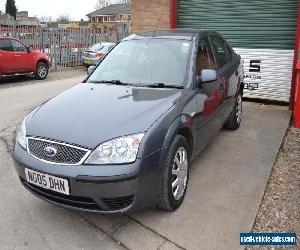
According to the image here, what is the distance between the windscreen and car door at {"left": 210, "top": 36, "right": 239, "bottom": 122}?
2.90 feet

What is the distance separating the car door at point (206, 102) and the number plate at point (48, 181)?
64.6 inches

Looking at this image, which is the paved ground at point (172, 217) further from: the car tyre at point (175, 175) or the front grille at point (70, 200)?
the front grille at point (70, 200)

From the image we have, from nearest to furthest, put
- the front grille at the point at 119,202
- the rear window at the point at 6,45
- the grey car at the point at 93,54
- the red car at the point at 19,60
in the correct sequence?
the front grille at the point at 119,202
the rear window at the point at 6,45
the red car at the point at 19,60
the grey car at the point at 93,54

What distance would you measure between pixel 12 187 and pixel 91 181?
5.77 feet

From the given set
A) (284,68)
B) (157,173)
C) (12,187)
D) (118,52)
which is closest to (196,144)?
(157,173)

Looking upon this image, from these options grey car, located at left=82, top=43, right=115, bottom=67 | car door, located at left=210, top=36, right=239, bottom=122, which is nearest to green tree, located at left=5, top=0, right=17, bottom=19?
grey car, located at left=82, top=43, right=115, bottom=67

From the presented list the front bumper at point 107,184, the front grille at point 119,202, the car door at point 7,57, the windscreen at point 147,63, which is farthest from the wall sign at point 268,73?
the car door at point 7,57

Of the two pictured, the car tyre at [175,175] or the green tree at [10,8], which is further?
the green tree at [10,8]

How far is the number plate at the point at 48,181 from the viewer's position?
3.13 m

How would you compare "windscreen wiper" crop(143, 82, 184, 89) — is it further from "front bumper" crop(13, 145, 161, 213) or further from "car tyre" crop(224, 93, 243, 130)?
"car tyre" crop(224, 93, 243, 130)

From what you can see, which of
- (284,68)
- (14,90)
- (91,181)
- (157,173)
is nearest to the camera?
(91,181)

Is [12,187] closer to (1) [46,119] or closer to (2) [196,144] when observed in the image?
(1) [46,119]

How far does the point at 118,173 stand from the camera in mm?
3039

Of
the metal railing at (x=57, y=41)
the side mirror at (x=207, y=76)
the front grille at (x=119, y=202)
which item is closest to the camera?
the front grille at (x=119, y=202)
